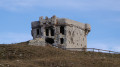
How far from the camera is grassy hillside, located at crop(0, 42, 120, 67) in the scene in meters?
43.5

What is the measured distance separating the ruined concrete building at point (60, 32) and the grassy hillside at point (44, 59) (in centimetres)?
817

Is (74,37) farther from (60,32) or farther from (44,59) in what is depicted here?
(44,59)

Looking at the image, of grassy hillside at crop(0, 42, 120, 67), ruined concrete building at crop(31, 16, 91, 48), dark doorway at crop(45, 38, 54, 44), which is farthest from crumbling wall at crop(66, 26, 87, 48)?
grassy hillside at crop(0, 42, 120, 67)

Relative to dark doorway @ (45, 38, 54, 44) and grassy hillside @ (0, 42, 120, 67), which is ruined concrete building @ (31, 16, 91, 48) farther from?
grassy hillside @ (0, 42, 120, 67)

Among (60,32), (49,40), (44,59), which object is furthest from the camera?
(49,40)

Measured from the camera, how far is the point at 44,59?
153ft

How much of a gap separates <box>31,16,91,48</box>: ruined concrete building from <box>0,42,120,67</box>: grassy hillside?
817 cm

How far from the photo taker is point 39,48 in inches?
2159

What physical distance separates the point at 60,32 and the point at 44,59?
2031 centimetres

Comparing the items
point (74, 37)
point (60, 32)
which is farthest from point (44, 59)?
point (60, 32)

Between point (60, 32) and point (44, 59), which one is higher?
point (60, 32)

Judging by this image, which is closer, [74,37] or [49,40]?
[74,37]

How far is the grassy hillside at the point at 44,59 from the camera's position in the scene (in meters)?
43.5

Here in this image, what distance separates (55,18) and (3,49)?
585 inches
